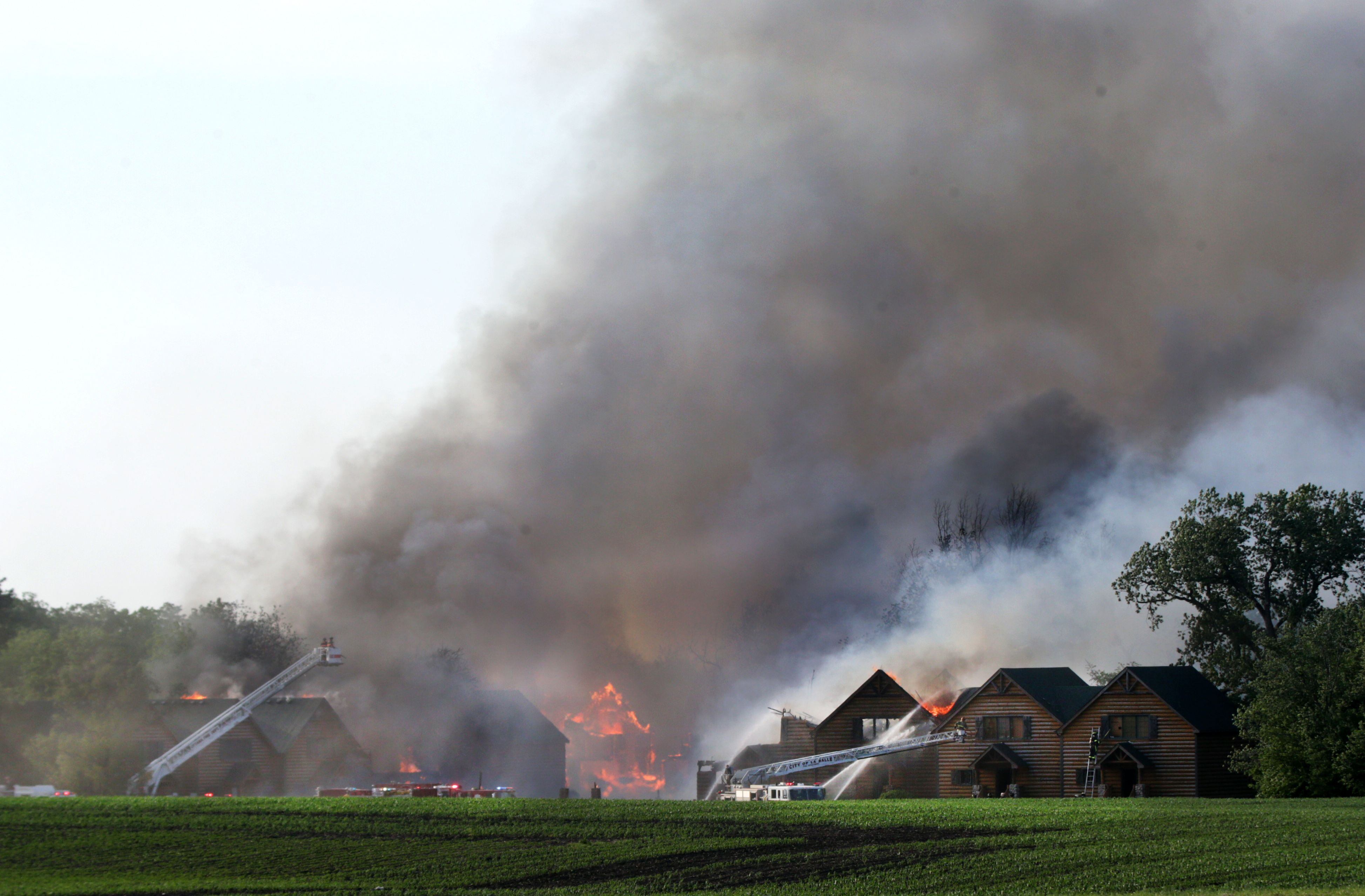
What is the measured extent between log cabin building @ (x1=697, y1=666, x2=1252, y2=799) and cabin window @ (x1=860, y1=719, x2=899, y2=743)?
0.23ft

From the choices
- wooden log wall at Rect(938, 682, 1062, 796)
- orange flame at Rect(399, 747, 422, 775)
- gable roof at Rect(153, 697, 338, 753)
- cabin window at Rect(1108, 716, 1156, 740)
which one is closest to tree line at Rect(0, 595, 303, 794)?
gable roof at Rect(153, 697, 338, 753)

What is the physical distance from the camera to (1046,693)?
88.3 m

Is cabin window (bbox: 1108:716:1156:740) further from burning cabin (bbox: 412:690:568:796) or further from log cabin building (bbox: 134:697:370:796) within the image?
log cabin building (bbox: 134:697:370:796)

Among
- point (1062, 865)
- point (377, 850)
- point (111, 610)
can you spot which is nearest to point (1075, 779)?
point (1062, 865)

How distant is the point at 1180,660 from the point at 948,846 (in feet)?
181

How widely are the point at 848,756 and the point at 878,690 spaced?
6.72 meters

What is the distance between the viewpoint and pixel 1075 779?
8344 cm

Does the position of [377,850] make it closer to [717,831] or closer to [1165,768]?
[717,831]

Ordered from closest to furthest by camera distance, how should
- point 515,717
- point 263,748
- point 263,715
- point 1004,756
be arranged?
point 1004,756 < point 263,748 < point 263,715 < point 515,717

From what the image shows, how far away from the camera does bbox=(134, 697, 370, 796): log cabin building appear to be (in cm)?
8550

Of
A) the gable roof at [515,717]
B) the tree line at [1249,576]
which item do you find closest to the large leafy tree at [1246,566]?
the tree line at [1249,576]

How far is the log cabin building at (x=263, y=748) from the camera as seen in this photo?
8550 cm

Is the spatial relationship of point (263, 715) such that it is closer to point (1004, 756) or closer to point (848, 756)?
point (848, 756)

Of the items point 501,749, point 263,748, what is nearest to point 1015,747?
point 501,749
